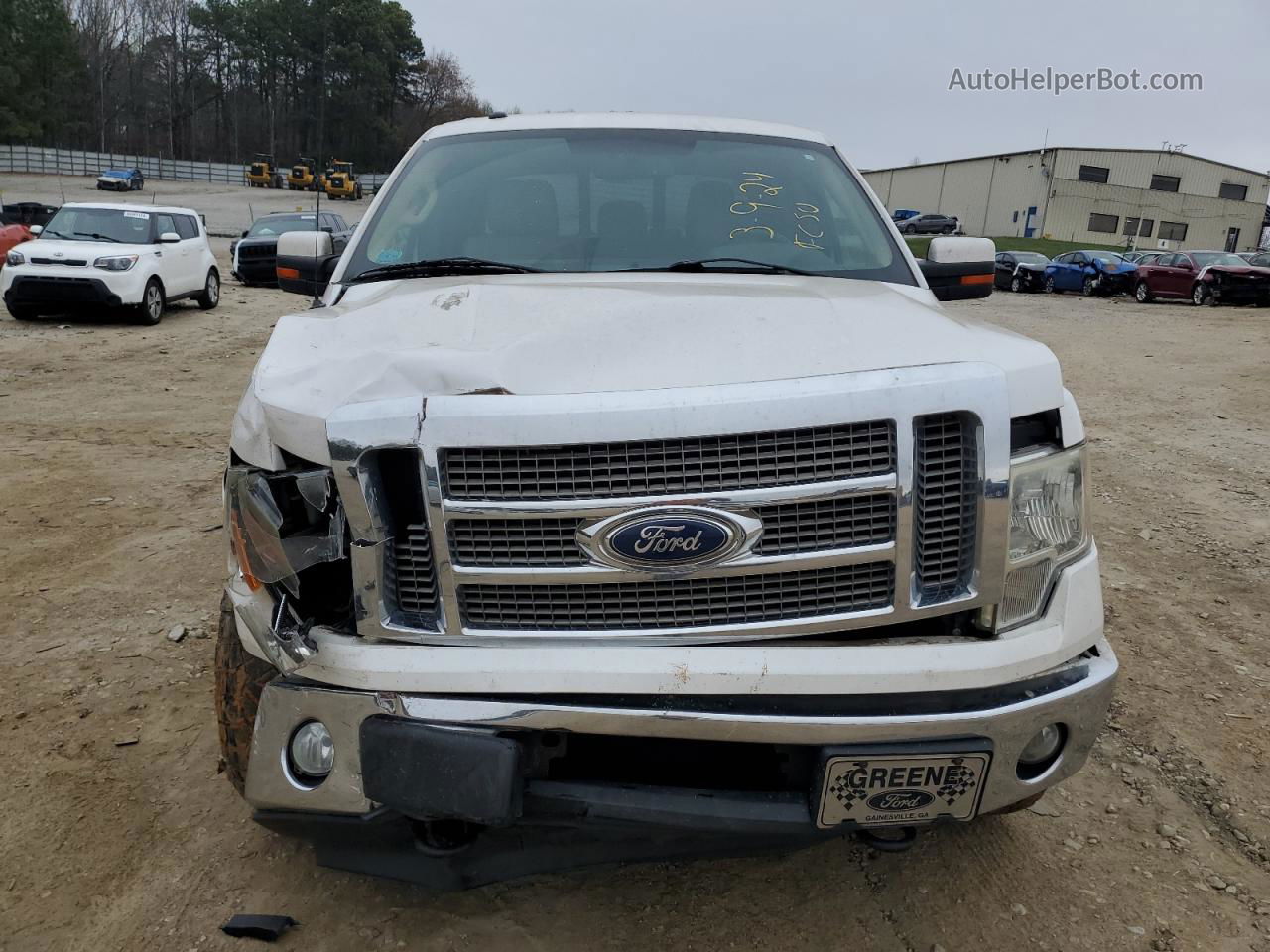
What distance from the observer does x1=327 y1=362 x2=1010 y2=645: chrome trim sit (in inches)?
68.8

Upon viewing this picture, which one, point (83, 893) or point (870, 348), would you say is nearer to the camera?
point (870, 348)

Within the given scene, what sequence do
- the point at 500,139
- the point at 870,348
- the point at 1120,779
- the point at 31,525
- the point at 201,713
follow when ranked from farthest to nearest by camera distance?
the point at 31,525, the point at 500,139, the point at 201,713, the point at 1120,779, the point at 870,348

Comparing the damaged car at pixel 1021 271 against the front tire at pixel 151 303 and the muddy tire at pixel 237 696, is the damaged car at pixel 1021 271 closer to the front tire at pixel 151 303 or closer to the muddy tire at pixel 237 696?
the front tire at pixel 151 303

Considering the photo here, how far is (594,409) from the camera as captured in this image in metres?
1.75

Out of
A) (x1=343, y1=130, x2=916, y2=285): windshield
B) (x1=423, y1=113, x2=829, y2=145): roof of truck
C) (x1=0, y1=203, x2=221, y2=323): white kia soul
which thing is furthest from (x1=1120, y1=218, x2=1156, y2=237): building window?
(x1=343, y1=130, x2=916, y2=285): windshield

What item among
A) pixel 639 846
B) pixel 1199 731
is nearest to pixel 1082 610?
pixel 639 846

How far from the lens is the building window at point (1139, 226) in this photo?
57.4 meters

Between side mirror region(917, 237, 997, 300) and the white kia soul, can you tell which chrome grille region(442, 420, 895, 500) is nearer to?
side mirror region(917, 237, 997, 300)

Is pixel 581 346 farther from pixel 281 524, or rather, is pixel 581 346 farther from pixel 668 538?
pixel 281 524

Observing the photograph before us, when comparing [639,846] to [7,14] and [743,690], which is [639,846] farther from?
[7,14]

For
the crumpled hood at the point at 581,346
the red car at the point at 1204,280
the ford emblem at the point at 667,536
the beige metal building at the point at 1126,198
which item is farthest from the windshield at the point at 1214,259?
the beige metal building at the point at 1126,198

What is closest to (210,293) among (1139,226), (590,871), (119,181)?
(590,871)

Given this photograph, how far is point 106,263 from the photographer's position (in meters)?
12.7

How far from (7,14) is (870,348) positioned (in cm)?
8182
